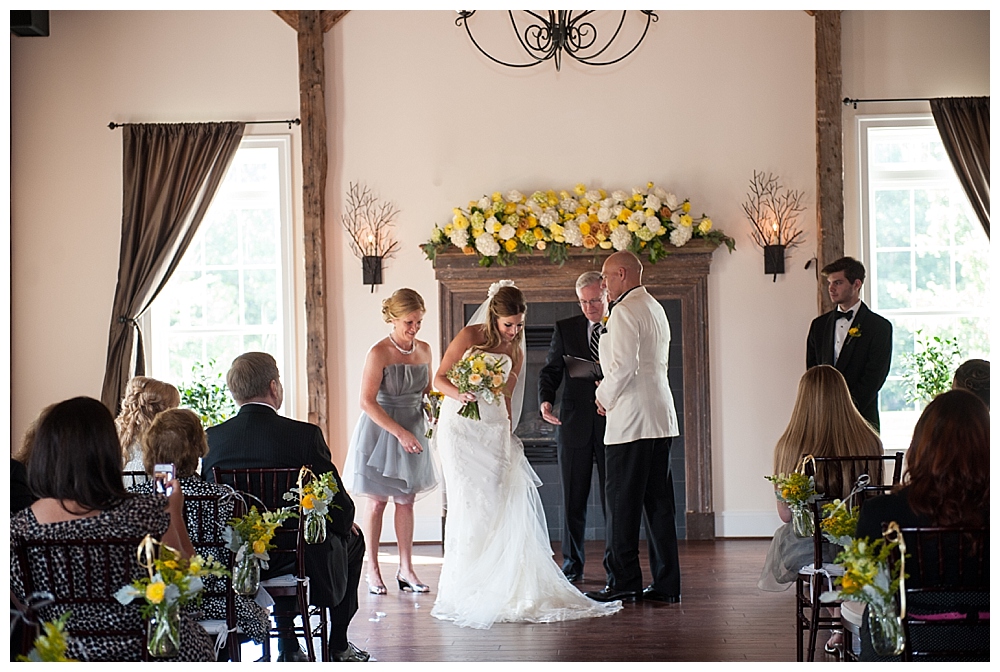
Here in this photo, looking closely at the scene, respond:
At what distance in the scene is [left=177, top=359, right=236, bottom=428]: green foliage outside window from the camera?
24.8 ft

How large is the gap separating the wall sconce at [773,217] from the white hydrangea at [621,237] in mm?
912

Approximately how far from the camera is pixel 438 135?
7.52m

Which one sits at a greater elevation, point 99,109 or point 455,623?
point 99,109

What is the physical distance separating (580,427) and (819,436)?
2.00m

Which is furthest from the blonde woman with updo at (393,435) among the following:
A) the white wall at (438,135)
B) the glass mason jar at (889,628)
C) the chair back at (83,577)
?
the glass mason jar at (889,628)

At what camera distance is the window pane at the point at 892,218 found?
24.9ft

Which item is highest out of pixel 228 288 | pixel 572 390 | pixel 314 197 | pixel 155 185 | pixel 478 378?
pixel 155 185

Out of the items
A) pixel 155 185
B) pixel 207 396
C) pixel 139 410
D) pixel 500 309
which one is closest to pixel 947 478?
pixel 500 309

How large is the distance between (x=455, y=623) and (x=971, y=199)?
489 centimetres

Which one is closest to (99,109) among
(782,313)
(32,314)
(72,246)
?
(72,246)

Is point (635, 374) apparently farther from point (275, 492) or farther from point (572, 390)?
point (275, 492)

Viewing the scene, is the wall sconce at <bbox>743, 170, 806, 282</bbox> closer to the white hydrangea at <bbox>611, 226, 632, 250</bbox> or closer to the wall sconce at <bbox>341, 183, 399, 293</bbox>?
the white hydrangea at <bbox>611, 226, 632, 250</bbox>

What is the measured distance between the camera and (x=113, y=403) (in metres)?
7.38

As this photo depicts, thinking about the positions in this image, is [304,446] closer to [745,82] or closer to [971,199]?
[745,82]
